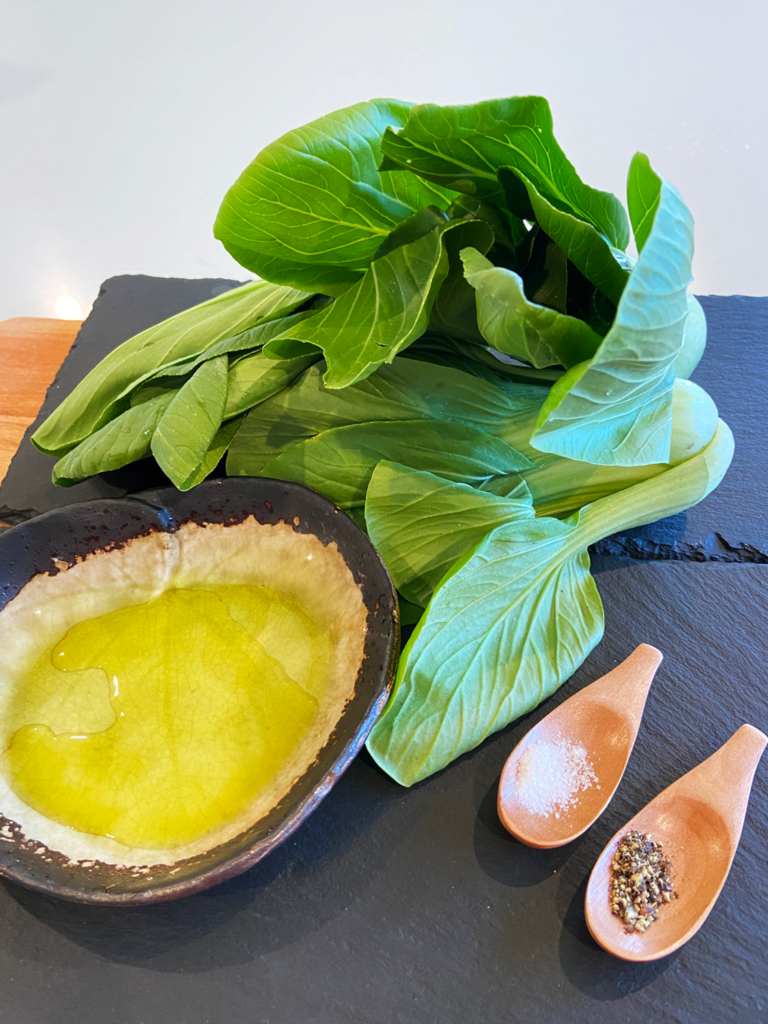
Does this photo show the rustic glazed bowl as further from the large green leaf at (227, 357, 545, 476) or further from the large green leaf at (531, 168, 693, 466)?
the large green leaf at (531, 168, 693, 466)

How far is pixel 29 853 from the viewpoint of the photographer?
89cm

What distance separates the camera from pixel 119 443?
1.13 m

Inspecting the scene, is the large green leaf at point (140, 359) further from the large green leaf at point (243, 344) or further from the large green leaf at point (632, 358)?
the large green leaf at point (632, 358)

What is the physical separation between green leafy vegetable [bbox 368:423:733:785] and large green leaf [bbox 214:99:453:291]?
490mm

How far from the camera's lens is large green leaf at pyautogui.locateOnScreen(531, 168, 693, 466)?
0.74 metres

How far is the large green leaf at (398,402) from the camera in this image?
1.12 m

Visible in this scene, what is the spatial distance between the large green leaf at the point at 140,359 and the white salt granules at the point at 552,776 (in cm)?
83

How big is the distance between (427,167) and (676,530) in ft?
2.70

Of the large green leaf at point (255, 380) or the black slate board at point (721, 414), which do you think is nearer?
the large green leaf at point (255, 380)

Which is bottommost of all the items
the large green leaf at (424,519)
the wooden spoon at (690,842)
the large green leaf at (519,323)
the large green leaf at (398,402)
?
the wooden spoon at (690,842)

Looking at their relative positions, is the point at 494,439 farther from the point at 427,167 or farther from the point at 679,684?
the point at 679,684

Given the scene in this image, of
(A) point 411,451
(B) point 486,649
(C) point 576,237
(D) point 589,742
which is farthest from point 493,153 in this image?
(D) point 589,742

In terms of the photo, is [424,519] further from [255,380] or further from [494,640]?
[255,380]

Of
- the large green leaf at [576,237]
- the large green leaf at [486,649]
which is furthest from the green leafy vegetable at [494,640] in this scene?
the large green leaf at [576,237]
